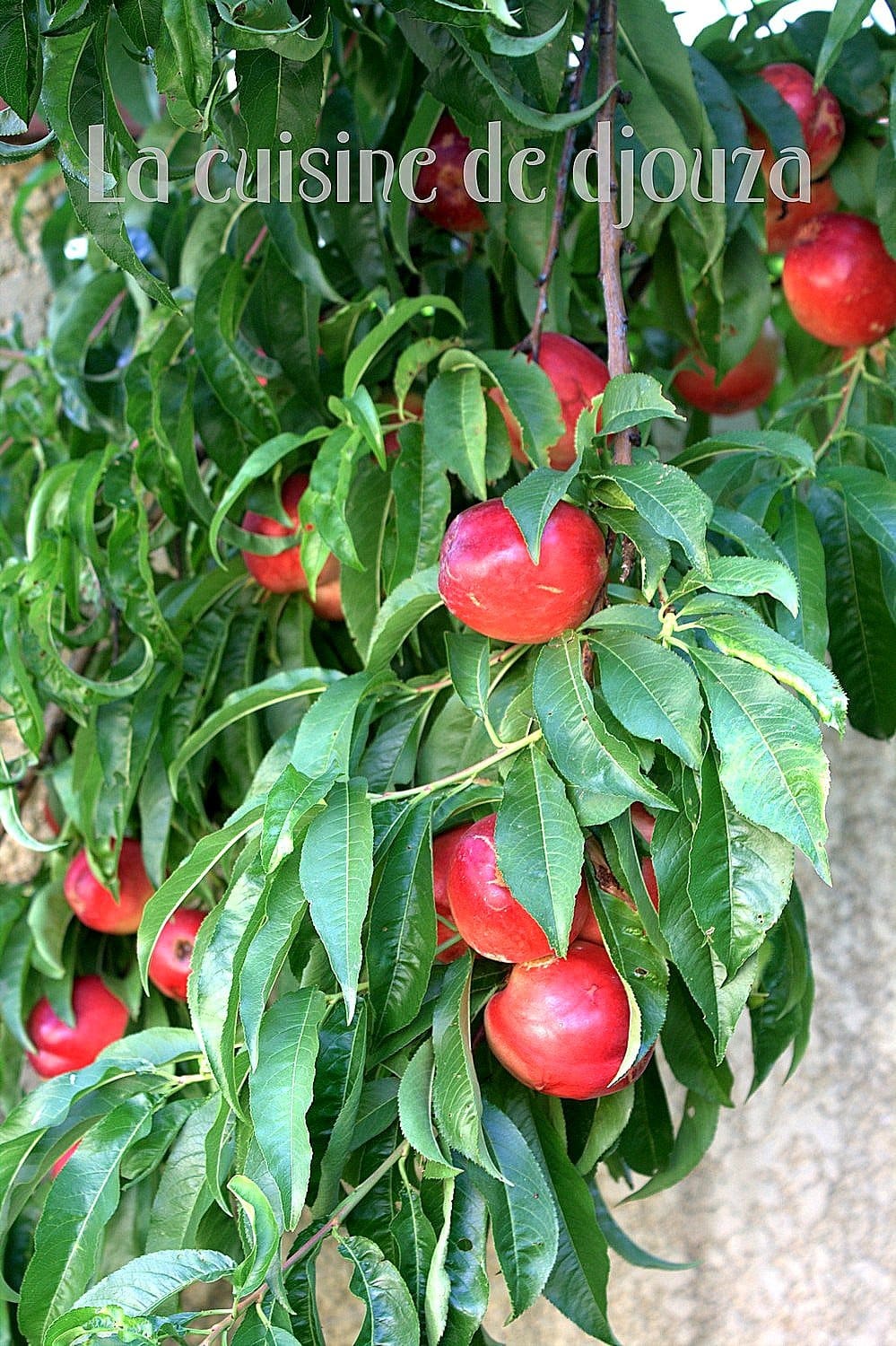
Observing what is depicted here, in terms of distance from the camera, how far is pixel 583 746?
1.76ft

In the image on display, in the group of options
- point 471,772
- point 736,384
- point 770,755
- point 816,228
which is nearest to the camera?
point 770,755

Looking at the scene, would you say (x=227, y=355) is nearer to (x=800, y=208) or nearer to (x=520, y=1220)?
(x=800, y=208)

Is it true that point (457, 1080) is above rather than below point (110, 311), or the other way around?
below

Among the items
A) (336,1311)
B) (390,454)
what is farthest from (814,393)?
(336,1311)

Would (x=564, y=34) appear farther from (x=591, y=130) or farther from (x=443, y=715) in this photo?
(x=443, y=715)

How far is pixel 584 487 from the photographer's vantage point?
60 cm

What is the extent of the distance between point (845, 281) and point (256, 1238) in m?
0.77

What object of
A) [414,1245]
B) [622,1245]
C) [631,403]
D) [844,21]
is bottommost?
[622,1245]

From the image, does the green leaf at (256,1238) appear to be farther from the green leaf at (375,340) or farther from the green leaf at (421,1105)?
the green leaf at (375,340)

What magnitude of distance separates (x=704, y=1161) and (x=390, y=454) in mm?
648

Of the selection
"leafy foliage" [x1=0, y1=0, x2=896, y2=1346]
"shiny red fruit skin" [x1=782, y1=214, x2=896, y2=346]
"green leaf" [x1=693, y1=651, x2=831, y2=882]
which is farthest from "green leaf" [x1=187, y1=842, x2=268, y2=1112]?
"shiny red fruit skin" [x1=782, y1=214, x2=896, y2=346]

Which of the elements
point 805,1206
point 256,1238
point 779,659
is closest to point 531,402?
point 779,659

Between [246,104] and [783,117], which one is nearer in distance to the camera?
[246,104]

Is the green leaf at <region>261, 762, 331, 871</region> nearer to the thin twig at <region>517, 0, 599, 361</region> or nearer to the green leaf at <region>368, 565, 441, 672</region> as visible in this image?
the green leaf at <region>368, 565, 441, 672</region>
